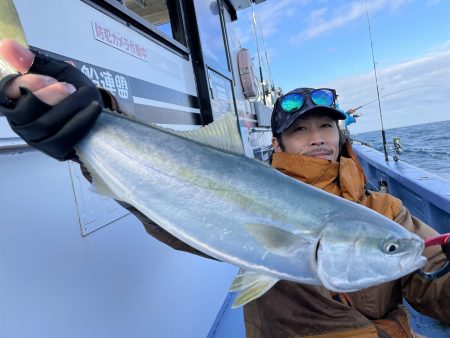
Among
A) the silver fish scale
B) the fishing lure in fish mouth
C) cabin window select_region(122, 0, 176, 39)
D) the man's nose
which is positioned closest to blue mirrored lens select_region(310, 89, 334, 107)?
the man's nose

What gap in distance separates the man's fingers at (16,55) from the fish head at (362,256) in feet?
3.96

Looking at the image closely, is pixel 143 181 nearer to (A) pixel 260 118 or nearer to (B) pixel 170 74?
(B) pixel 170 74

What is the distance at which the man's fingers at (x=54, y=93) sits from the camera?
1249 millimetres

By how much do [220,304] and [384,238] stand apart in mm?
2923

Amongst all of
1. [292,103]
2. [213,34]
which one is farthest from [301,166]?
[213,34]

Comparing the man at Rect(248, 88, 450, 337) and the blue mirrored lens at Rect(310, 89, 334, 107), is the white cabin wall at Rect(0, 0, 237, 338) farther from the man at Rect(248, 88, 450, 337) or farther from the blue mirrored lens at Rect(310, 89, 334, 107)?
the blue mirrored lens at Rect(310, 89, 334, 107)

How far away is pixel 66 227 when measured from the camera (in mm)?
1909

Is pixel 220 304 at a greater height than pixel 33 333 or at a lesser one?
lesser

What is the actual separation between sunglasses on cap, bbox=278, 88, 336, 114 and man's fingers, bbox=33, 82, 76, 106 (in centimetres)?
158

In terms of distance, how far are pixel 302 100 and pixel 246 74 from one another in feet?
17.1

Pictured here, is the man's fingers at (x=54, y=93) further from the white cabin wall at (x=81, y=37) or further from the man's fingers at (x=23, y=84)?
the white cabin wall at (x=81, y=37)

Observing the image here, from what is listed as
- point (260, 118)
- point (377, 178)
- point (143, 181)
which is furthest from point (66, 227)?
point (260, 118)

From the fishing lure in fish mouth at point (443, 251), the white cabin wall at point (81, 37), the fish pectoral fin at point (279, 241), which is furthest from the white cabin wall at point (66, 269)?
the fishing lure in fish mouth at point (443, 251)

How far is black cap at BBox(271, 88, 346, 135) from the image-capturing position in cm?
242
